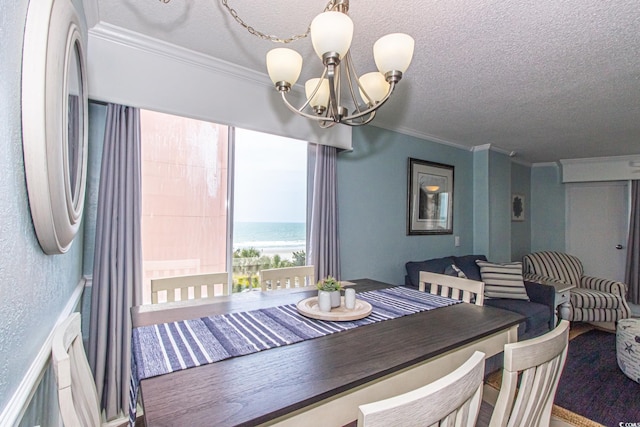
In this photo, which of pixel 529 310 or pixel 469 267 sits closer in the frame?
pixel 529 310

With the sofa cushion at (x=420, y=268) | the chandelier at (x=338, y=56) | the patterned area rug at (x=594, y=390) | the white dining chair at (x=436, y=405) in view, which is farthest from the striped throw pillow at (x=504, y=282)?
the white dining chair at (x=436, y=405)

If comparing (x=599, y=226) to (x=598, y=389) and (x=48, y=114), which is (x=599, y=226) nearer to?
(x=598, y=389)

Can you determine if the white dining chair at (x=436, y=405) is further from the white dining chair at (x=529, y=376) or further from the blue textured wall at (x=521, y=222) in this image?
the blue textured wall at (x=521, y=222)

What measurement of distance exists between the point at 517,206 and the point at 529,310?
273 centimetres

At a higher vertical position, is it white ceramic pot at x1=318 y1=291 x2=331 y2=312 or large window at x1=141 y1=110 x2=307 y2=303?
large window at x1=141 y1=110 x2=307 y2=303

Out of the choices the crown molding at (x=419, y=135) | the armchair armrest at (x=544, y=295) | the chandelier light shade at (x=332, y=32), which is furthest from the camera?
the crown molding at (x=419, y=135)

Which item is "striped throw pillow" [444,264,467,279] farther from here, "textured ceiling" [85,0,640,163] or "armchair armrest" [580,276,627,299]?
"armchair armrest" [580,276,627,299]

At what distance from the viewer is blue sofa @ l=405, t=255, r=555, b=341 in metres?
3.00

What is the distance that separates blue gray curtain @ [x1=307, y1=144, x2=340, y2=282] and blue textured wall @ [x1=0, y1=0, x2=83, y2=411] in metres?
2.03

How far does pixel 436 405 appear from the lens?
0.67 metres

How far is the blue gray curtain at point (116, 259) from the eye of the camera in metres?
1.81

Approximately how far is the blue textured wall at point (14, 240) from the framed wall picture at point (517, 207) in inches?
225

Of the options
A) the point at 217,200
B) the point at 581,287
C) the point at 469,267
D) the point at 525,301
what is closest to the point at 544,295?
the point at 525,301

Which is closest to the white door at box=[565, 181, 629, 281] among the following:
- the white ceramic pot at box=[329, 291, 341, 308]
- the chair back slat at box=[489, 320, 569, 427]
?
the chair back slat at box=[489, 320, 569, 427]
